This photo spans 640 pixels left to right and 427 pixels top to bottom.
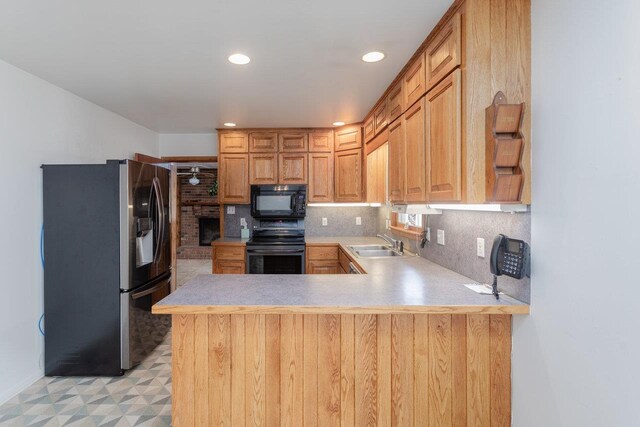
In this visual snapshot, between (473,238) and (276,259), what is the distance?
2322 millimetres

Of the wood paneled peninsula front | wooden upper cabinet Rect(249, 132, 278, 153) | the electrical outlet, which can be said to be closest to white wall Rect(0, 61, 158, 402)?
the wood paneled peninsula front

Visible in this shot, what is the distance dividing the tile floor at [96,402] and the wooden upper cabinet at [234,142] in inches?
97.6

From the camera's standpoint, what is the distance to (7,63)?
2.28m

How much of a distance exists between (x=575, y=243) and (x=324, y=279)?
1.21m

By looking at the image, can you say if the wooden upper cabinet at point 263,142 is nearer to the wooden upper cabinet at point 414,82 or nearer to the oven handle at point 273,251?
the oven handle at point 273,251

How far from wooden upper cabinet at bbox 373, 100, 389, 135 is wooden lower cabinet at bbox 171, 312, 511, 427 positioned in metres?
1.76

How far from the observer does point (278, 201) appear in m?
4.07

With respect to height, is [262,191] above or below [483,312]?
above

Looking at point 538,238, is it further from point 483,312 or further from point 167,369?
point 167,369

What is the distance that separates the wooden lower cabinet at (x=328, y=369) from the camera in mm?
1557

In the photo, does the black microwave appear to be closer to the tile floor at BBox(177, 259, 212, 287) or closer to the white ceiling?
the white ceiling

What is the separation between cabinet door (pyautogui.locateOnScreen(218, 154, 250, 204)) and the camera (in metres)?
→ 4.07

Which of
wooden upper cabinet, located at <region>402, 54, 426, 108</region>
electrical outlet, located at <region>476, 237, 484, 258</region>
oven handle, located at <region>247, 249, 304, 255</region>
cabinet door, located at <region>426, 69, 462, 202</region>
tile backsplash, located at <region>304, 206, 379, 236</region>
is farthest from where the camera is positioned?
tile backsplash, located at <region>304, 206, 379, 236</region>

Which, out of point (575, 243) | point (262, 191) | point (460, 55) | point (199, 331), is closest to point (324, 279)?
point (199, 331)
